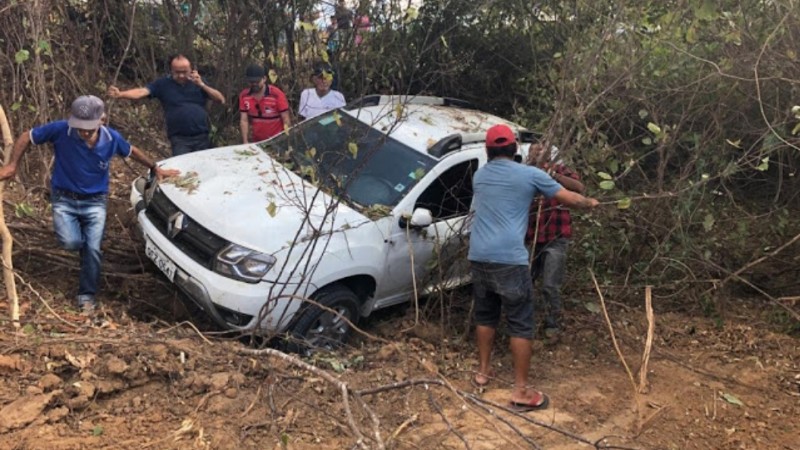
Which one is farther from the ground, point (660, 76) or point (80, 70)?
point (660, 76)

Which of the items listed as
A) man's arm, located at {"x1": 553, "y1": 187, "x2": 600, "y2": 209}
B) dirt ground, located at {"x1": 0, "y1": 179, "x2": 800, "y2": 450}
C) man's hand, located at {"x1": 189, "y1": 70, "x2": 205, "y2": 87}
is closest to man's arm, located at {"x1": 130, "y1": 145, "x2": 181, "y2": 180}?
dirt ground, located at {"x1": 0, "y1": 179, "x2": 800, "y2": 450}

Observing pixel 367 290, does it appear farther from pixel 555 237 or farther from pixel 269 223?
pixel 555 237

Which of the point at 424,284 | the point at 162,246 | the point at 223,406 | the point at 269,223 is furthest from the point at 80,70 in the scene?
the point at 223,406

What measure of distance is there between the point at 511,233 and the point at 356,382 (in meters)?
1.32

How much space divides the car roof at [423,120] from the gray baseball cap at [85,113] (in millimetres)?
1830

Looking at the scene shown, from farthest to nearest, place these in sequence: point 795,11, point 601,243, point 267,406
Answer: point 601,243, point 795,11, point 267,406

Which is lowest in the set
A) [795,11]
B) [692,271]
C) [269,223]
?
[692,271]

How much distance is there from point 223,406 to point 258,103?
3.67 meters

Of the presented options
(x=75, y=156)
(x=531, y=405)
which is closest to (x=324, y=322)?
(x=531, y=405)

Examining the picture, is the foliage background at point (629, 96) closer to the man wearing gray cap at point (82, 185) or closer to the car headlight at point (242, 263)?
the man wearing gray cap at point (82, 185)

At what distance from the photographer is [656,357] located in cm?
466

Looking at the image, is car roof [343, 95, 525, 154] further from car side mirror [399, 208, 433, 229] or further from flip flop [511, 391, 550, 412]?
flip flop [511, 391, 550, 412]

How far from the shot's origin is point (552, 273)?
187 inches

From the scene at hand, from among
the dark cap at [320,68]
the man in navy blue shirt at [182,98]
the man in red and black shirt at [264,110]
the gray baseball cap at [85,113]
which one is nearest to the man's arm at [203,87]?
the man in navy blue shirt at [182,98]
